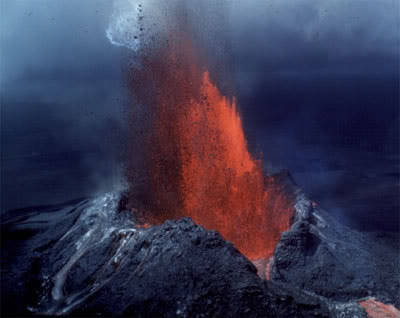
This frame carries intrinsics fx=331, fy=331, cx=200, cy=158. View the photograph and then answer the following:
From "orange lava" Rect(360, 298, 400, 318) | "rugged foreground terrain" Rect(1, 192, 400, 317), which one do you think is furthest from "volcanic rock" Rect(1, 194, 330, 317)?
"orange lava" Rect(360, 298, 400, 318)

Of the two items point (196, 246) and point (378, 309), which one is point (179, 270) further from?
point (378, 309)

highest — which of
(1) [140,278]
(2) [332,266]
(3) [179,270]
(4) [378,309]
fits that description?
(2) [332,266]

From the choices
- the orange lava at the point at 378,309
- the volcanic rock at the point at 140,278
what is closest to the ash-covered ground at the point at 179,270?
the volcanic rock at the point at 140,278

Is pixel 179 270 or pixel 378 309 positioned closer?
pixel 179 270

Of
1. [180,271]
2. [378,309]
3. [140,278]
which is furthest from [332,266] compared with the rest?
[140,278]

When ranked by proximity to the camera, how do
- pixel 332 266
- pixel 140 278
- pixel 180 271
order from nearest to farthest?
pixel 180 271 < pixel 140 278 < pixel 332 266

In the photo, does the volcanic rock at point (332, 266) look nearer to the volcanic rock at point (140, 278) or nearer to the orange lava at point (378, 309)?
the orange lava at point (378, 309)

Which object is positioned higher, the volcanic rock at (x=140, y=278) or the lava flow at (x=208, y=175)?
the lava flow at (x=208, y=175)
